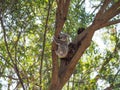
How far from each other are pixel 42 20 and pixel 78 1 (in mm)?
984

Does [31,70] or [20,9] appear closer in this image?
[20,9]

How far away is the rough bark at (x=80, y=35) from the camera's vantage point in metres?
4.85

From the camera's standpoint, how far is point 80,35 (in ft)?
17.5

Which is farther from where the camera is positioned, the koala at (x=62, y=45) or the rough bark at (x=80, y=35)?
the koala at (x=62, y=45)

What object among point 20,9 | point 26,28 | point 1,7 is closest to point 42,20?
point 26,28

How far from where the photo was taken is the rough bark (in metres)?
4.85

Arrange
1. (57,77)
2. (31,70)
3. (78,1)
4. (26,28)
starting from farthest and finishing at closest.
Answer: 1. (31,70)
2. (78,1)
3. (26,28)
4. (57,77)

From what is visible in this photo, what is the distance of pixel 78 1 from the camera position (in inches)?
266

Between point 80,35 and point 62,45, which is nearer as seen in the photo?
point 80,35

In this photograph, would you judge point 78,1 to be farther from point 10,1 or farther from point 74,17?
point 10,1

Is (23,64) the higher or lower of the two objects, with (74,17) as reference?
lower

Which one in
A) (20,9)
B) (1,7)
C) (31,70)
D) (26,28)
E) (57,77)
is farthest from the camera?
(31,70)

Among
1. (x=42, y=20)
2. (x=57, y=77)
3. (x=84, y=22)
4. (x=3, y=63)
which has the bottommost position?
(x=57, y=77)

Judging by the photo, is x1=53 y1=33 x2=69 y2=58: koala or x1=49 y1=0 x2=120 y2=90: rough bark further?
x1=53 y1=33 x2=69 y2=58: koala
